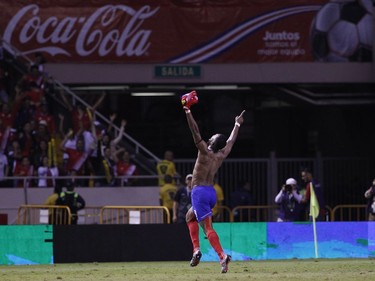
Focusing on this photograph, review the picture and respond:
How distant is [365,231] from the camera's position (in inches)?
894

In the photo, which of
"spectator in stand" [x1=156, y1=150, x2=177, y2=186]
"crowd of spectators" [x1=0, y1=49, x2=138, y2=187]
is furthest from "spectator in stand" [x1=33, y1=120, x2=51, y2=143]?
"spectator in stand" [x1=156, y1=150, x2=177, y2=186]

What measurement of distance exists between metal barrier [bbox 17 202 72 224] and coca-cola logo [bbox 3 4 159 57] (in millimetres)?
7467

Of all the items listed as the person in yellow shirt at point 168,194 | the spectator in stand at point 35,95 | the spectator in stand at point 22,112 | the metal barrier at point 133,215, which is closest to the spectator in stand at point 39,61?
the spectator in stand at point 35,95

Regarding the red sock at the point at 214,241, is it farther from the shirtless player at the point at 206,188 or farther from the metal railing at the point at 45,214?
the metal railing at the point at 45,214

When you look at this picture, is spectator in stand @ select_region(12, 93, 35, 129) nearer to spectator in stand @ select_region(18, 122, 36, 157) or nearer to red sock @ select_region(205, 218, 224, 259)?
spectator in stand @ select_region(18, 122, 36, 157)

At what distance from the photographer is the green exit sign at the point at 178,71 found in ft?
103

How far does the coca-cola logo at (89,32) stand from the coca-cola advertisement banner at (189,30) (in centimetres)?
3

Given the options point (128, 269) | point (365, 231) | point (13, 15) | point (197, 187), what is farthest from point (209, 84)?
point (197, 187)

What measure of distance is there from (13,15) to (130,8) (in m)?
3.31

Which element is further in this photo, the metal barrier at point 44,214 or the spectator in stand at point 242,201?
the spectator in stand at point 242,201

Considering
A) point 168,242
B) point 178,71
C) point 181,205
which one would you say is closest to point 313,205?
point 181,205

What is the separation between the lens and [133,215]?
79.7ft

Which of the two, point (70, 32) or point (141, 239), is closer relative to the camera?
point (141, 239)

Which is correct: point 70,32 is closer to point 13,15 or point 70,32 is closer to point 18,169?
point 13,15
